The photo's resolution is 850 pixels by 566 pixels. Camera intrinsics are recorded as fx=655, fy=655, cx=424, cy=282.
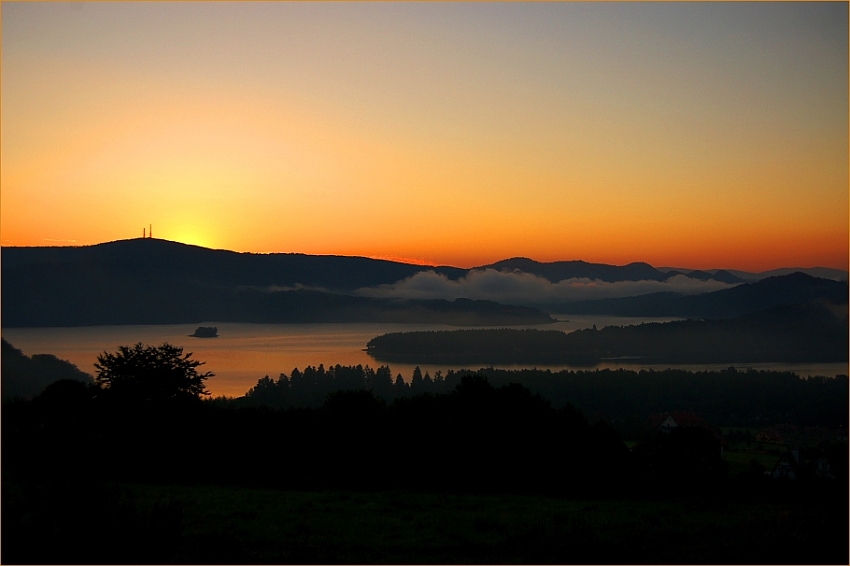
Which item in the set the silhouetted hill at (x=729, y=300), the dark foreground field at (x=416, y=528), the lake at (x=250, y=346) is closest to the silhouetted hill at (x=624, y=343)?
the silhouetted hill at (x=729, y=300)

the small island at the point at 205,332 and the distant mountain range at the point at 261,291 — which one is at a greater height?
the distant mountain range at the point at 261,291

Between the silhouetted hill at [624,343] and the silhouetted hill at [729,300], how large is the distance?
7.41 feet

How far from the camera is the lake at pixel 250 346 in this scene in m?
45.9

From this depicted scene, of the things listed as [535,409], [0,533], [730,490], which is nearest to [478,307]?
[535,409]

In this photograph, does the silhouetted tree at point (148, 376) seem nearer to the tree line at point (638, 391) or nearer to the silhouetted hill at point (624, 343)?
→ the tree line at point (638, 391)

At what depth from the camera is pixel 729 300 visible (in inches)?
3137

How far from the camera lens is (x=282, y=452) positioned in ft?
50.7

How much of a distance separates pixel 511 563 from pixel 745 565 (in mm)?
2530

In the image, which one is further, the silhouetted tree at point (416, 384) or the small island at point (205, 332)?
the small island at point (205, 332)

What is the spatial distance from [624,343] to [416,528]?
67058 millimetres

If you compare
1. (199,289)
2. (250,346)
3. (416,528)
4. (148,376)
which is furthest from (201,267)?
(416,528)

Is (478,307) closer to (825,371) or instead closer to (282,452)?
(825,371)

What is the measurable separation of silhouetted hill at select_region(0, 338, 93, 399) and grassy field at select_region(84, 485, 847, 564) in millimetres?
22341

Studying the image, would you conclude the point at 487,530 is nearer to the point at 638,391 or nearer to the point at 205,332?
the point at 638,391
